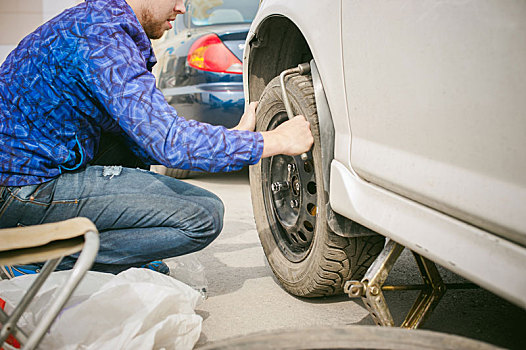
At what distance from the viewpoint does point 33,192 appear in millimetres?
1876

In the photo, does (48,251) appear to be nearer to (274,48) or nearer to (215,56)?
(274,48)

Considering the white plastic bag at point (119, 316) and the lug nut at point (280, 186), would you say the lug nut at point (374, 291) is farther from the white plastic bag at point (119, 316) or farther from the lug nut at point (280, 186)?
the lug nut at point (280, 186)

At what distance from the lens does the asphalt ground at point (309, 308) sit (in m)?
1.88

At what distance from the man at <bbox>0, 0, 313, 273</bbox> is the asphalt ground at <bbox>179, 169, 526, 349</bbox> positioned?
12.3 inches

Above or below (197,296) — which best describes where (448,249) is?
above

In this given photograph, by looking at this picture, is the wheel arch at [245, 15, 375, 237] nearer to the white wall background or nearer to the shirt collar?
the shirt collar

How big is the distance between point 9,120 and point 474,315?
1808mm

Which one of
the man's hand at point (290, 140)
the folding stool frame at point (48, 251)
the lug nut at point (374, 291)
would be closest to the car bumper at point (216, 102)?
the man's hand at point (290, 140)

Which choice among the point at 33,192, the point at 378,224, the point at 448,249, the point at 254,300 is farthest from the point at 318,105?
the point at 33,192

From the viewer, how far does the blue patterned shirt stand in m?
1.72

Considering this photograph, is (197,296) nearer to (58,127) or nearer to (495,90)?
(58,127)

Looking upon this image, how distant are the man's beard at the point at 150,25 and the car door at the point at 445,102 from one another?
85 centimetres

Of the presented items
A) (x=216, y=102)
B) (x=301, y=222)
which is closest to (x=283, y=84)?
(x=301, y=222)

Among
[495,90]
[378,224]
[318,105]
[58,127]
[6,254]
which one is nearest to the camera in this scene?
[495,90]
